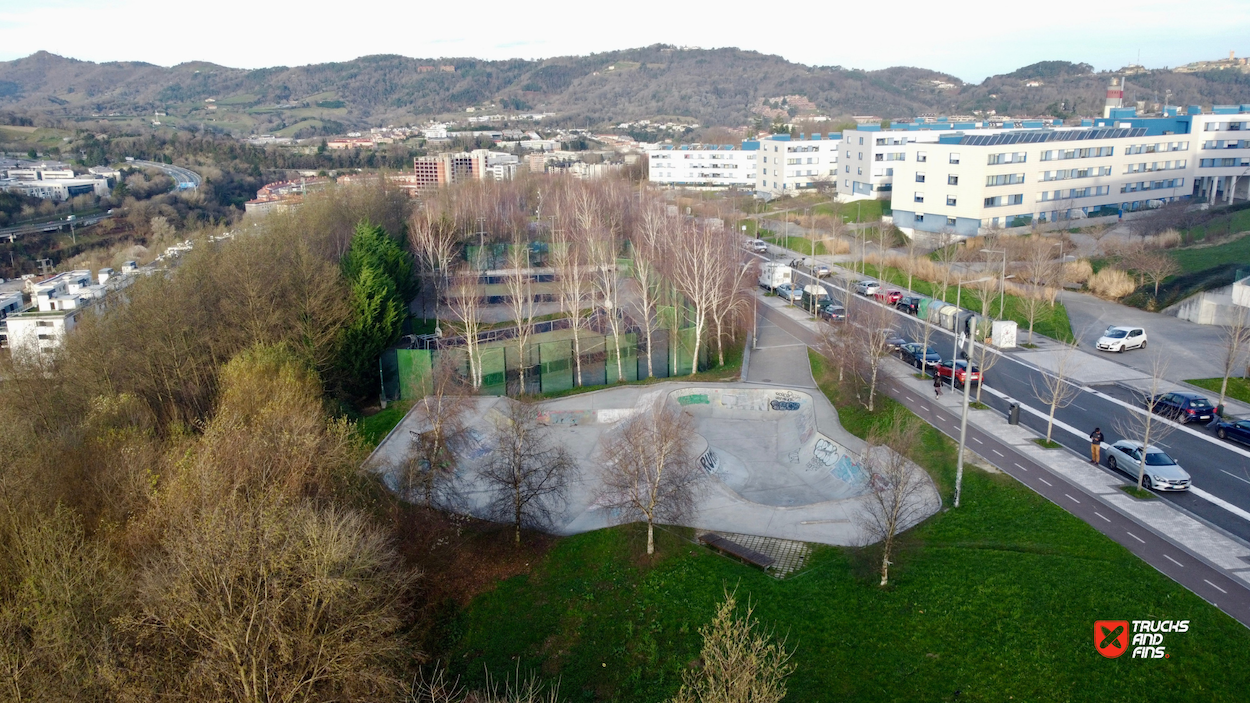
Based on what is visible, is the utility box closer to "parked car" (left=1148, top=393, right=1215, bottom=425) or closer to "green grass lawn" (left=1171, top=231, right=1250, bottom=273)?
"parked car" (left=1148, top=393, right=1215, bottom=425)

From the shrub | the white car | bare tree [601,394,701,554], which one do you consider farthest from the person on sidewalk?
the shrub

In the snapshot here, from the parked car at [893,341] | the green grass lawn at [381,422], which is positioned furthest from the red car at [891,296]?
the green grass lawn at [381,422]

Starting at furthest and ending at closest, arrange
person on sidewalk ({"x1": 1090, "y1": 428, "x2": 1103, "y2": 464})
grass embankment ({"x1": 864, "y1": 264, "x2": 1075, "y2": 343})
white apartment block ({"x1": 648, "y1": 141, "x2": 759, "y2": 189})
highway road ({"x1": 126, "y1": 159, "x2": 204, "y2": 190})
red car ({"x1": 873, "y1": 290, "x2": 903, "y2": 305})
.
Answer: white apartment block ({"x1": 648, "y1": 141, "x2": 759, "y2": 189})
highway road ({"x1": 126, "y1": 159, "x2": 204, "y2": 190})
red car ({"x1": 873, "y1": 290, "x2": 903, "y2": 305})
grass embankment ({"x1": 864, "y1": 264, "x2": 1075, "y2": 343})
person on sidewalk ({"x1": 1090, "y1": 428, "x2": 1103, "y2": 464})

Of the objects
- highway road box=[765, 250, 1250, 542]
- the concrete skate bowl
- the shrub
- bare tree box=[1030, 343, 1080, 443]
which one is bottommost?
the concrete skate bowl

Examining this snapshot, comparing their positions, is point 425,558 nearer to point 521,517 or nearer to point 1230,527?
point 521,517

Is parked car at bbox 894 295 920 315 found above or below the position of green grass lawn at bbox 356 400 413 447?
above

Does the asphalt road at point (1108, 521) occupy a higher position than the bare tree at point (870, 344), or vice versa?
the bare tree at point (870, 344)

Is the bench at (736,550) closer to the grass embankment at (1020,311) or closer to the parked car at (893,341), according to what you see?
the parked car at (893,341)

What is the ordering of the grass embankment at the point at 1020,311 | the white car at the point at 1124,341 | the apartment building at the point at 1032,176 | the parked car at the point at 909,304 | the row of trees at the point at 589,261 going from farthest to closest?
the apartment building at the point at 1032,176, the parked car at the point at 909,304, the grass embankment at the point at 1020,311, the row of trees at the point at 589,261, the white car at the point at 1124,341
